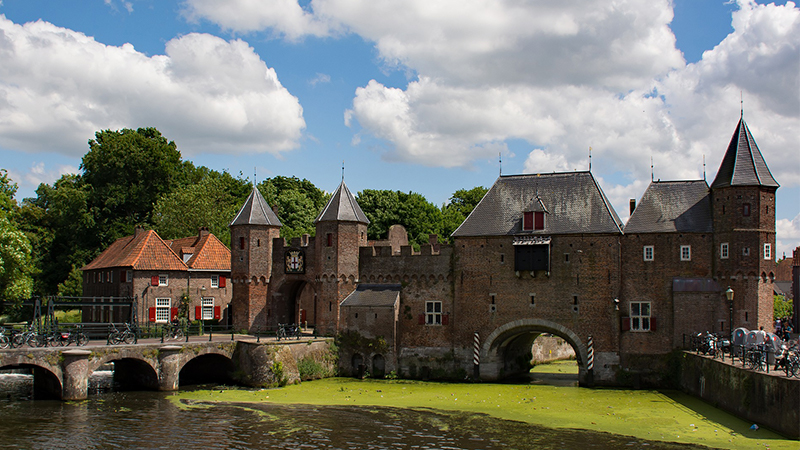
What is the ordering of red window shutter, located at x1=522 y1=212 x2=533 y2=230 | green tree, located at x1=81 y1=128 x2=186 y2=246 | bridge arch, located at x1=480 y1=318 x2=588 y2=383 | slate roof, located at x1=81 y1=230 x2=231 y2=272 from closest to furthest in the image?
bridge arch, located at x1=480 y1=318 x2=588 y2=383, red window shutter, located at x1=522 y1=212 x2=533 y2=230, slate roof, located at x1=81 y1=230 x2=231 y2=272, green tree, located at x1=81 y1=128 x2=186 y2=246

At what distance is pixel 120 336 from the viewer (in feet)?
98.5

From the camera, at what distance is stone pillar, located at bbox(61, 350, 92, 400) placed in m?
26.6

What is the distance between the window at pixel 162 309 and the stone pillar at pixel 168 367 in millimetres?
10530

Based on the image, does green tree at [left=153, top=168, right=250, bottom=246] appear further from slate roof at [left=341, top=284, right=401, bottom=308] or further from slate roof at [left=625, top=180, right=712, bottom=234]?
slate roof at [left=625, top=180, right=712, bottom=234]

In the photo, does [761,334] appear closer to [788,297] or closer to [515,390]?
[515,390]

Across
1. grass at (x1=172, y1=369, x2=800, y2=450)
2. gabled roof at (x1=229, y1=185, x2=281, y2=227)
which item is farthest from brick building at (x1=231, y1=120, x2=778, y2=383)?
grass at (x1=172, y1=369, x2=800, y2=450)

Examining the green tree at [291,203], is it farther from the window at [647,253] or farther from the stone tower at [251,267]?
the window at [647,253]

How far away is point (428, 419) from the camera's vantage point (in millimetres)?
23812

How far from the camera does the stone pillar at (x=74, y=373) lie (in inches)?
1046

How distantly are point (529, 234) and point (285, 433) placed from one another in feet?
51.1

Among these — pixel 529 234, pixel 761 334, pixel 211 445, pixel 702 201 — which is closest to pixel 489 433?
pixel 211 445

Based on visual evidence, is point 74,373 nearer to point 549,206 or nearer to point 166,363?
point 166,363

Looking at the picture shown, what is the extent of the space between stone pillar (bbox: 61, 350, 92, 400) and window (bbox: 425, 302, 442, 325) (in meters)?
15.5

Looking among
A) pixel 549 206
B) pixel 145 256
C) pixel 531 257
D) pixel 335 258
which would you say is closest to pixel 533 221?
pixel 549 206
